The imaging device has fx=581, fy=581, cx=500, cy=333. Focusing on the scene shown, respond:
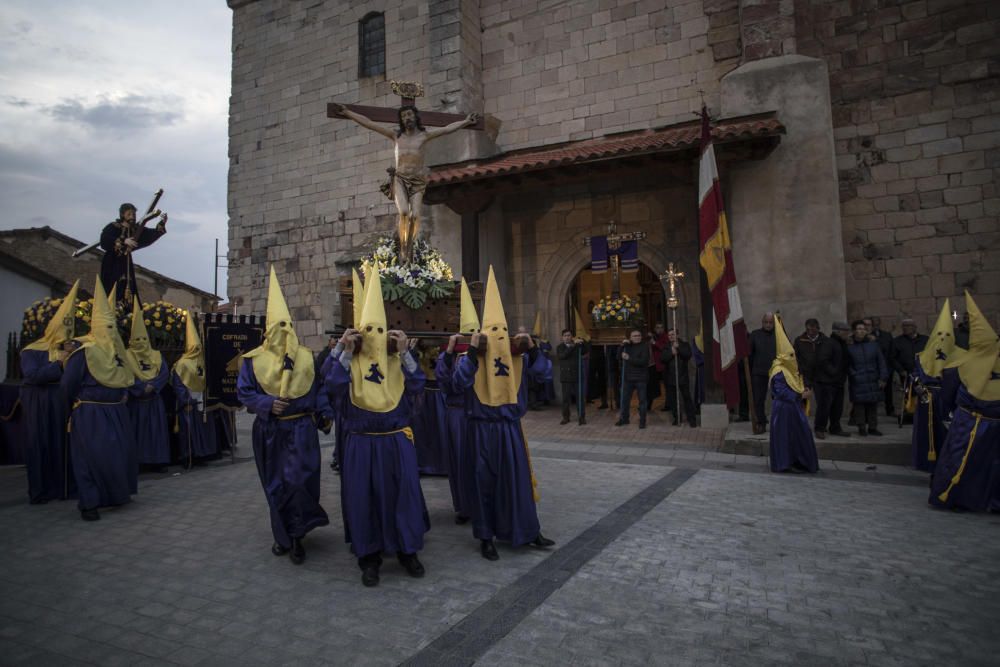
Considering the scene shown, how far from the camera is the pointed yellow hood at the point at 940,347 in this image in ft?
20.8

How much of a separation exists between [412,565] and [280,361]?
191 centimetres

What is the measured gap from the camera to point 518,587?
12.5ft

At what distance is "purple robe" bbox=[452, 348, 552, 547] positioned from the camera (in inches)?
176

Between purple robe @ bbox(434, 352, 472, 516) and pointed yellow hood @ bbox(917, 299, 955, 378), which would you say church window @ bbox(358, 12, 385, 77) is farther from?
pointed yellow hood @ bbox(917, 299, 955, 378)

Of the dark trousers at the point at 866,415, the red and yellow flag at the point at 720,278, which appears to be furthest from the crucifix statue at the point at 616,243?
the dark trousers at the point at 866,415

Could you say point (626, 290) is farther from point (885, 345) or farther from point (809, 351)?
point (809, 351)

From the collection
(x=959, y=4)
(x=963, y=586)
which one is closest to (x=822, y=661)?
(x=963, y=586)

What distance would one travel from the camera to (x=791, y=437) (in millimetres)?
6992

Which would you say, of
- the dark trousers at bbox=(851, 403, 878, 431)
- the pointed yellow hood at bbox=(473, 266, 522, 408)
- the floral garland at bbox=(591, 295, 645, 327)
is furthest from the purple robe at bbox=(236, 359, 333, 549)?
the floral garland at bbox=(591, 295, 645, 327)

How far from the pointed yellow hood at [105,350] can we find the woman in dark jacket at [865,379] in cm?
930

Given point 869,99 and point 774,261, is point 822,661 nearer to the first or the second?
point 774,261

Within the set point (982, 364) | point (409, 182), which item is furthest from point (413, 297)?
point (982, 364)

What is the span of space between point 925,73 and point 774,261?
4.51 meters

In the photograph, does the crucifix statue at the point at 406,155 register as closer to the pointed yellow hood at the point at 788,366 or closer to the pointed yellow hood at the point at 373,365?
the pointed yellow hood at the point at 373,365
